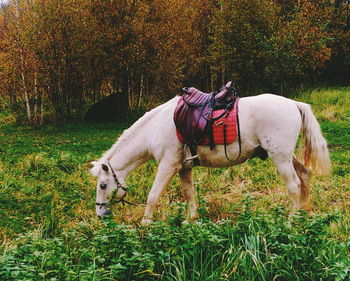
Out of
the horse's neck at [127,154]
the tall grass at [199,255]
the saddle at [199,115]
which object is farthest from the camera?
the horse's neck at [127,154]

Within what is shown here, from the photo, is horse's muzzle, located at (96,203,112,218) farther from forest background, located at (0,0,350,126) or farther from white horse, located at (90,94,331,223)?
forest background, located at (0,0,350,126)

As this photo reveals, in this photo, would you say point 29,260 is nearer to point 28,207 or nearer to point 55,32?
point 28,207

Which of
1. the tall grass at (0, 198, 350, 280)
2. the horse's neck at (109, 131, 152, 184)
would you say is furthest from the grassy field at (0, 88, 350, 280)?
the horse's neck at (109, 131, 152, 184)

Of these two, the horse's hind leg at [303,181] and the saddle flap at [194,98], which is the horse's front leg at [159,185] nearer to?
the saddle flap at [194,98]

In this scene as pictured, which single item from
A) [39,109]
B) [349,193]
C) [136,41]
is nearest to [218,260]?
[349,193]

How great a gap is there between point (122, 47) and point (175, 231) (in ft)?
47.2

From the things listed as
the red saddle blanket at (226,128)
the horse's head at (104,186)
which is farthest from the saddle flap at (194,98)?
the horse's head at (104,186)

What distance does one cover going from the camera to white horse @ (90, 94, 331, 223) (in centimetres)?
481

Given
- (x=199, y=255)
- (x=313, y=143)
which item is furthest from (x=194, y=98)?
(x=199, y=255)

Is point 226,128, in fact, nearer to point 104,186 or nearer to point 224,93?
point 224,93

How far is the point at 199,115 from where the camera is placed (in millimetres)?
4992

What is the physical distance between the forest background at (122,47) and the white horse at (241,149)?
12230 mm

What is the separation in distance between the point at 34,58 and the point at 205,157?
14438 mm

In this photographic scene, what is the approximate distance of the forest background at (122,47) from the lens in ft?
55.8
